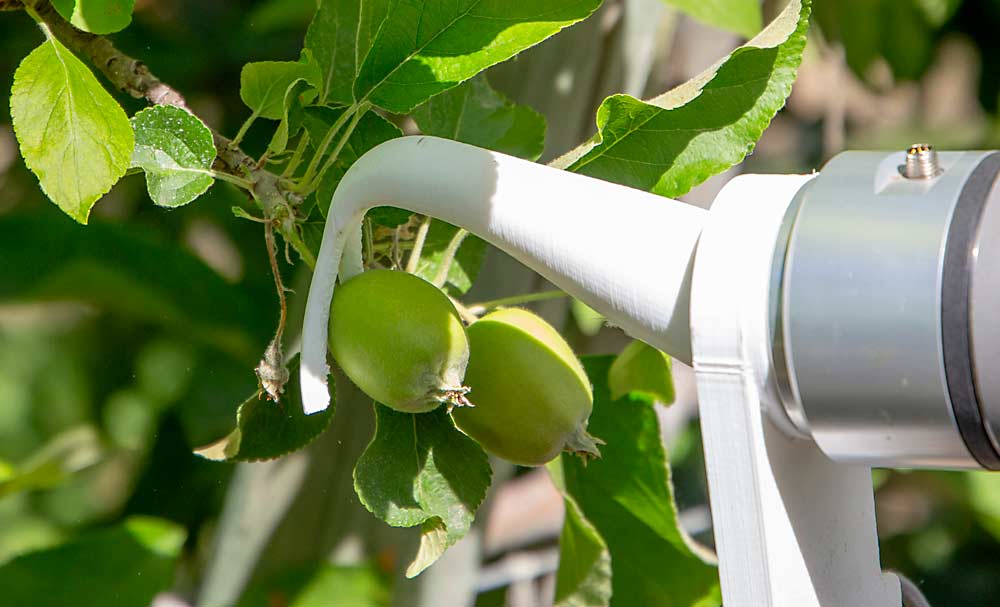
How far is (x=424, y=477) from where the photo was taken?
0.35 m

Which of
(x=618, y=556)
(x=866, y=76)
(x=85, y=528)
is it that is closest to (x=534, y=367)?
(x=618, y=556)

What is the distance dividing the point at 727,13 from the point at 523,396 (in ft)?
0.84

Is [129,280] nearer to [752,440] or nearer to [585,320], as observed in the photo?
[585,320]

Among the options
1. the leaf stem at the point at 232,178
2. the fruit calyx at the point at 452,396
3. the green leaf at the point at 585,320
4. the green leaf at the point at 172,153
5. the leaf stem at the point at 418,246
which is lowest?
the green leaf at the point at 585,320

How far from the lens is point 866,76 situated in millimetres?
1079

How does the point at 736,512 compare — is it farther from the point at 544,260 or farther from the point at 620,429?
the point at 620,429

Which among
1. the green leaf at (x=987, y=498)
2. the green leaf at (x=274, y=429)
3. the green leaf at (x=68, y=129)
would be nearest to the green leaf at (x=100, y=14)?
the green leaf at (x=68, y=129)

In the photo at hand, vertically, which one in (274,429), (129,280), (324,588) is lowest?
(324,588)

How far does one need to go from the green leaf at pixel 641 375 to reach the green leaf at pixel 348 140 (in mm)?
148

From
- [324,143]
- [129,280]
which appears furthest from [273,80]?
[129,280]

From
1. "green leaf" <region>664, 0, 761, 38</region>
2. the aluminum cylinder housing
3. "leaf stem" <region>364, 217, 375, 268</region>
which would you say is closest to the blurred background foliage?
"green leaf" <region>664, 0, 761, 38</region>

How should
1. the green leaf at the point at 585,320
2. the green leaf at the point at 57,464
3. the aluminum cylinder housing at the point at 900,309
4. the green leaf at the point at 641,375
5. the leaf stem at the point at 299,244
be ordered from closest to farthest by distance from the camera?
the aluminum cylinder housing at the point at 900,309 < the leaf stem at the point at 299,244 < the green leaf at the point at 641,375 < the green leaf at the point at 57,464 < the green leaf at the point at 585,320

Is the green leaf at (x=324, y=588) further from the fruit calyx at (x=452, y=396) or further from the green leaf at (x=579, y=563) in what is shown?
the fruit calyx at (x=452, y=396)

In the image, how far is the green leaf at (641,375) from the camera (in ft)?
1.47
